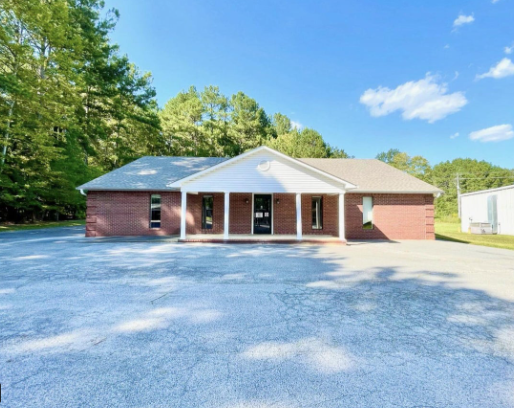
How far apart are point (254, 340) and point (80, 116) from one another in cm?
2792

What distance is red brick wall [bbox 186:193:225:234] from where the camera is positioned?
13.4m

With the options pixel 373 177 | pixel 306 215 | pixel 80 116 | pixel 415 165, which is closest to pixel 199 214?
pixel 306 215

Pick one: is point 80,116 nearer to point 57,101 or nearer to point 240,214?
point 57,101

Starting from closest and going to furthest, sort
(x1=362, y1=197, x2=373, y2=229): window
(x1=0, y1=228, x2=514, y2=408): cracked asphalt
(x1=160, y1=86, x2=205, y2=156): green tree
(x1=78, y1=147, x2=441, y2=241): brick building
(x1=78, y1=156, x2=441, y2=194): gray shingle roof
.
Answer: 1. (x1=0, y1=228, x2=514, y2=408): cracked asphalt
2. (x1=78, y1=147, x2=441, y2=241): brick building
3. (x1=78, y1=156, x2=441, y2=194): gray shingle roof
4. (x1=362, y1=197, x2=373, y2=229): window
5. (x1=160, y1=86, x2=205, y2=156): green tree

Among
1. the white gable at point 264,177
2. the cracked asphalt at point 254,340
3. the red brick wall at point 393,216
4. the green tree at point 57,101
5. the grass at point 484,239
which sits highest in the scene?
the green tree at point 57,101

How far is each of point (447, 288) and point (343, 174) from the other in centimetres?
1119

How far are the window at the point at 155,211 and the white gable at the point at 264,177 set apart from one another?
2.83 meters

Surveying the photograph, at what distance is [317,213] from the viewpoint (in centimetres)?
1391

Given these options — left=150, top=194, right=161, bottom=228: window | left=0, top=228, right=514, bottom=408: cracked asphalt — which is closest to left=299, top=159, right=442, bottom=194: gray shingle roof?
left=0, top=228, right=514, bottom=408: cracked asphalt

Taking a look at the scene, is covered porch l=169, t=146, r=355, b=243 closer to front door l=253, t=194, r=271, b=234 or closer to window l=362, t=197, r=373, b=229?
front door l=253, t=194, r=271, b=234

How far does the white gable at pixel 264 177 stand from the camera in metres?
11.5

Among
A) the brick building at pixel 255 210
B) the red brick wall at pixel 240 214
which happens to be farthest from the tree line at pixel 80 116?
the red brick wall at pixel 240 214

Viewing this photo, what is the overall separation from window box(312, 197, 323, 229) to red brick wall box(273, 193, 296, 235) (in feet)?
3.88

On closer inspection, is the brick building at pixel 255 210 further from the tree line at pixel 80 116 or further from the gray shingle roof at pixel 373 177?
the tree line at pixel 80 116
